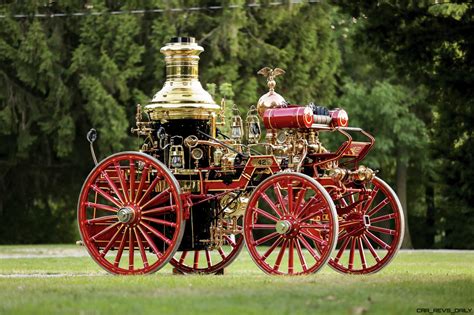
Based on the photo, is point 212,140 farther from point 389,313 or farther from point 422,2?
point 389,313

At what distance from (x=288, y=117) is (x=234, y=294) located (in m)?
3.92

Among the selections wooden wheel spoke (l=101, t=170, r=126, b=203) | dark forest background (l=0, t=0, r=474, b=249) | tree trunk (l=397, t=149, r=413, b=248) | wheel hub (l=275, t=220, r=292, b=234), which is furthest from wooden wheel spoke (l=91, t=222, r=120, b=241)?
tree trunk (l=397, t=149, r=413, b=248)

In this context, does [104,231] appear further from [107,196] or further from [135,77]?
[135,77]

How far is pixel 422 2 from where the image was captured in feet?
A: 48.3

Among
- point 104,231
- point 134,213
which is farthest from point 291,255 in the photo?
point 104,231

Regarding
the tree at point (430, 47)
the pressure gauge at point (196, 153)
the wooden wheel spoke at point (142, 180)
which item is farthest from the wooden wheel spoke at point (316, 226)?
the wooden wheel spoke at point (142, 180)

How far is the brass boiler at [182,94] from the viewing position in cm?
1705

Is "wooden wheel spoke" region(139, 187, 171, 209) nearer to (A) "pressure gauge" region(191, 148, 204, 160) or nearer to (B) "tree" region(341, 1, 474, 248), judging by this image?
(A) "pressure gauge" region(191, 148, 204, 160)

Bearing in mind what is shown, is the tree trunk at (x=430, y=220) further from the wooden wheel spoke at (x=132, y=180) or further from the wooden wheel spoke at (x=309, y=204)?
the wooden wheel spoke at (x=309, y=204)

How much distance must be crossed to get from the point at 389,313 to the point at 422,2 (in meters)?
4.43

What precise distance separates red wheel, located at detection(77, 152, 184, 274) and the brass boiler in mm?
744

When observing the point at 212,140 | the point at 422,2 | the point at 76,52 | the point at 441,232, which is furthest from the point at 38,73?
the point at 422,2

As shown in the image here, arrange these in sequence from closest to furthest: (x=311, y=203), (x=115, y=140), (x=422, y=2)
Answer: (x=422, y=2) → (x=311, y=203) → (x=115, y=140)

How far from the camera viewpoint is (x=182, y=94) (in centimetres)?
1716
